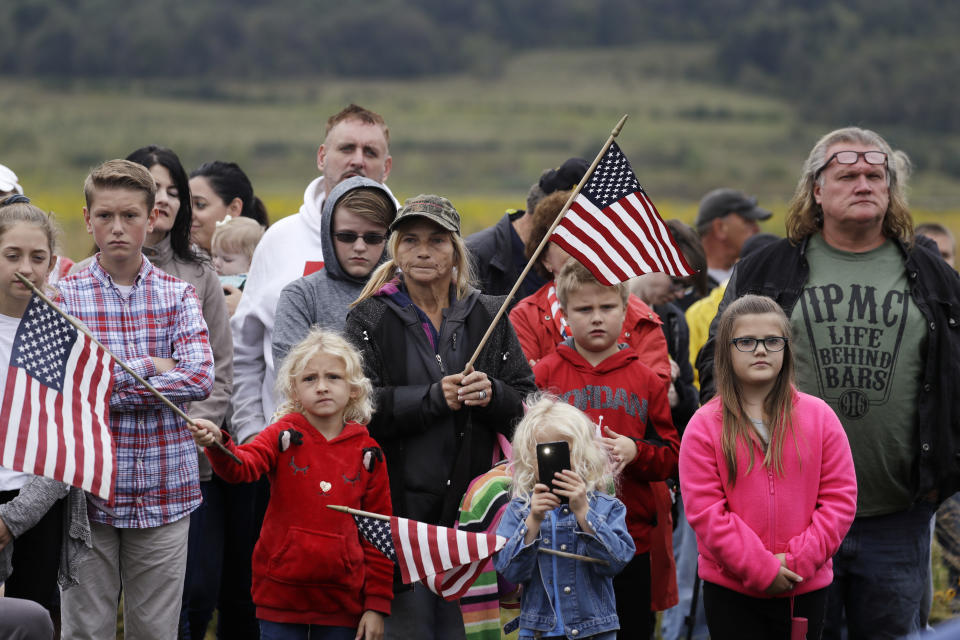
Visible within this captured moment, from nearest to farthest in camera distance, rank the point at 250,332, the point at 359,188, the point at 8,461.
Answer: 1. the point at 8,461
2. the point at 359,188
3. the point at 250,332

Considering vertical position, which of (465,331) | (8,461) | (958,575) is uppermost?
(465,331)

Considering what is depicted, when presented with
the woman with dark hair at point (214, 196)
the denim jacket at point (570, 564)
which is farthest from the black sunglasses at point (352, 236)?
the woman with dark hair at point (214, 196)

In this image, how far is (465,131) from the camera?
286 ft

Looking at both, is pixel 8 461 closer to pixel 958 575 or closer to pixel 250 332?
pixel 250 332

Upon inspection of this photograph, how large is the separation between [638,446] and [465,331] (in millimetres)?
916

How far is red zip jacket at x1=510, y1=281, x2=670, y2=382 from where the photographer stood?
6.11 meters

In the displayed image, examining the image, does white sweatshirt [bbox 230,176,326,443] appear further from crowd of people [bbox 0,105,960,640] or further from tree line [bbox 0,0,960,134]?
tree line [bbox 0,0,960,134]

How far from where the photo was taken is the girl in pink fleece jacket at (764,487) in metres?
5.00

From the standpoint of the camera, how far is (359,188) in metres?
6.05

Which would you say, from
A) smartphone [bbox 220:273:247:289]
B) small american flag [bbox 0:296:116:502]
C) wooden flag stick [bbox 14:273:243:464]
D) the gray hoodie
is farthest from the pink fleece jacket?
smartphone [bbox 220:273:247:289]

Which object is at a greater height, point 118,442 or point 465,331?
point 465,331

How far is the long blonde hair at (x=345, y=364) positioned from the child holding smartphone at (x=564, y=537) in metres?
0.64

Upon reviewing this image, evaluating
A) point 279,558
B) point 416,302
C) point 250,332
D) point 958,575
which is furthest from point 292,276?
point 958,575

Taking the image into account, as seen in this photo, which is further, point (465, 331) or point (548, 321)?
point (548, 321)
